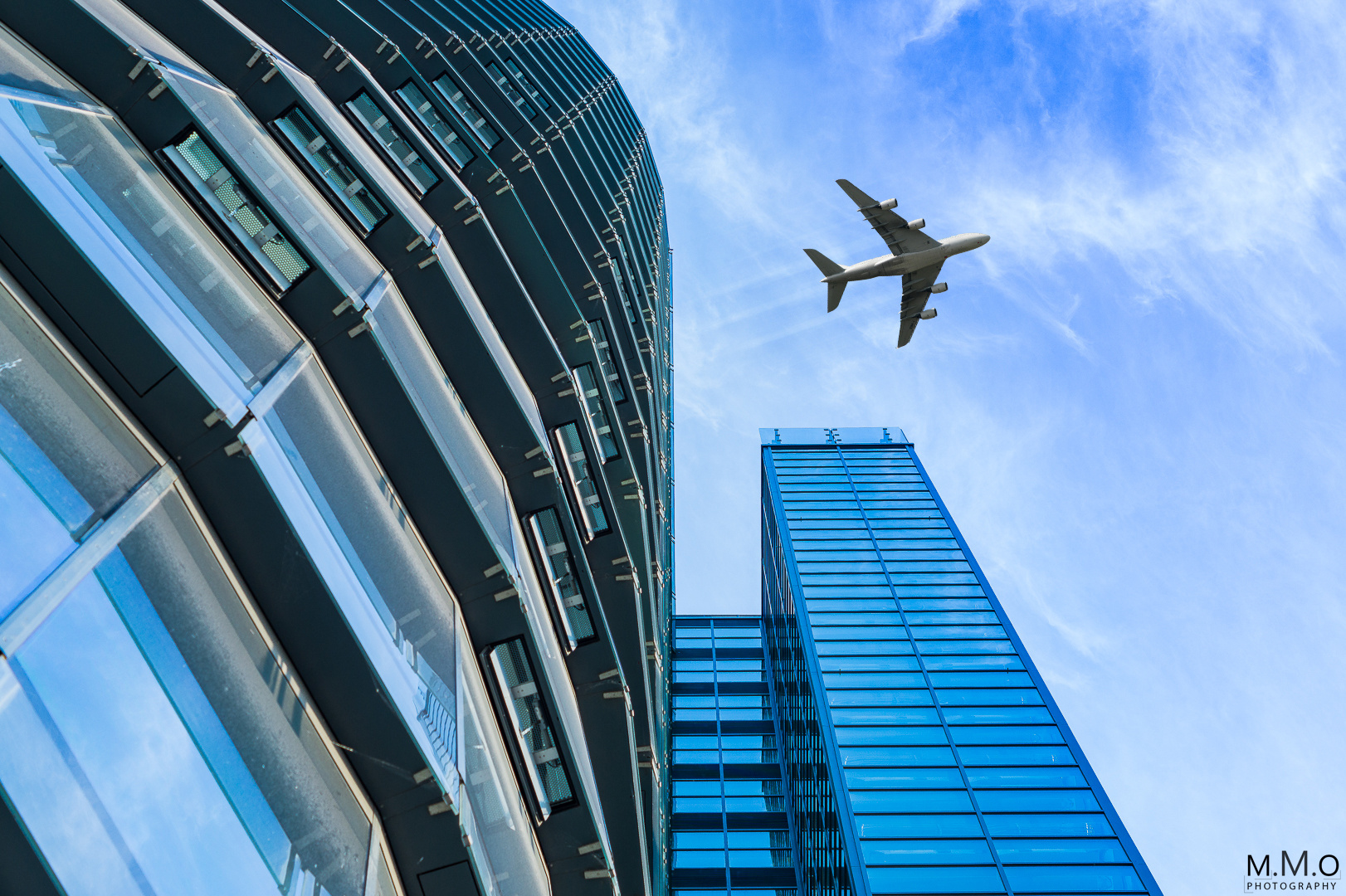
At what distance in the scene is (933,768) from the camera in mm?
33438

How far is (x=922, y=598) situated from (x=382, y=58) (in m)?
36.2

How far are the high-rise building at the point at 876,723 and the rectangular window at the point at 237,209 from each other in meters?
28.5

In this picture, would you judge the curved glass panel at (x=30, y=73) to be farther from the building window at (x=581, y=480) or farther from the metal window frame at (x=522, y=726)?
the building window at (x=581, y=480)

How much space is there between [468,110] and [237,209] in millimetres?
12347

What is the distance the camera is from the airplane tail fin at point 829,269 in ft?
143

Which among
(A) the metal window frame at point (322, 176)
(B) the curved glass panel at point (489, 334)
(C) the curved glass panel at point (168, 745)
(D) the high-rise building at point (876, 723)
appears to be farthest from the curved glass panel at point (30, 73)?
(D) the high-rise building at point (876, 723)

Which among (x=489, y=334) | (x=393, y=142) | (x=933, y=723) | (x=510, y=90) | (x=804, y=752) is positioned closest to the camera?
(x=489, y=334)

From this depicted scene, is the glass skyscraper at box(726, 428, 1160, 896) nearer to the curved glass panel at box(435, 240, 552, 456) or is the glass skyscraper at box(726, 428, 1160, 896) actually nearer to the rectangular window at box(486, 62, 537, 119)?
the curved glass panel at box(435, 240, 552, 456)

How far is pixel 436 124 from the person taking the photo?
651 inches

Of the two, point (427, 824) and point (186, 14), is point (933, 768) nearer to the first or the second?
point (427, 824)

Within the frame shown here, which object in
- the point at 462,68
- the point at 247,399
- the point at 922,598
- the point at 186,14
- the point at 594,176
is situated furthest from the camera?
the point at 922,598

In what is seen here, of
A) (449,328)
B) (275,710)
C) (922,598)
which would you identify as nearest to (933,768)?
(922,598)

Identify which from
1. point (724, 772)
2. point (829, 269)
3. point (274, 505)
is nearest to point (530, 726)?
point (274, 505)

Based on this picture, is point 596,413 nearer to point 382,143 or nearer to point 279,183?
point 382,143
